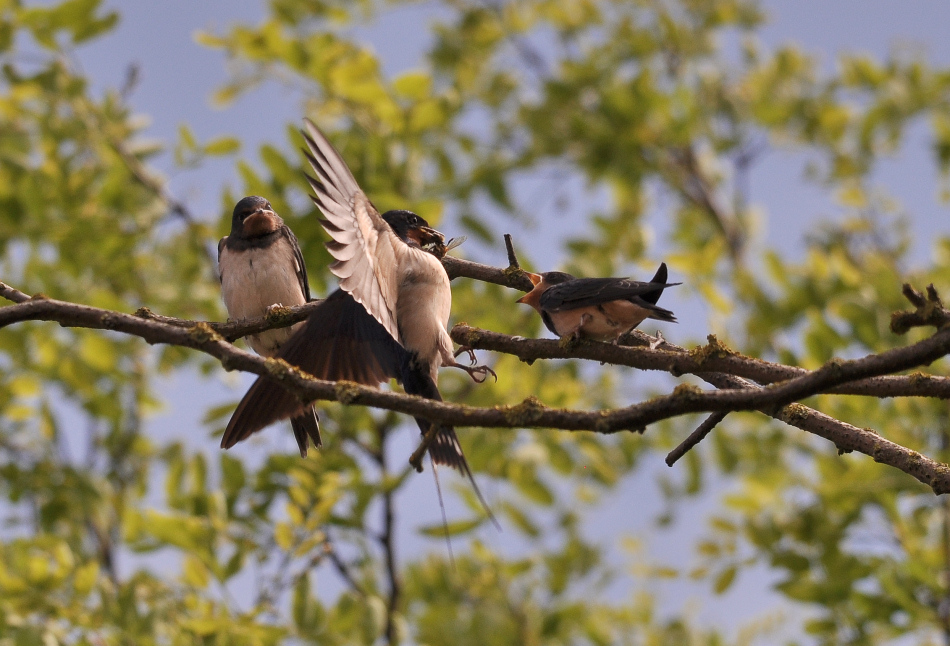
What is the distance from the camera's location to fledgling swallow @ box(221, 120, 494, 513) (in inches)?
115

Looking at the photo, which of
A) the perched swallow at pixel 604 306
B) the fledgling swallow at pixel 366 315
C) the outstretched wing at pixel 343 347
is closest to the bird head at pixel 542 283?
the perched swallow at pixel 604 306

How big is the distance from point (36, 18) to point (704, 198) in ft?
24.9

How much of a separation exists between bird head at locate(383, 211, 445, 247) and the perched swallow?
716 millimetres

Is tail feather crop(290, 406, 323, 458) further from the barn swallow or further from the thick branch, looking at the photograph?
the thick branch

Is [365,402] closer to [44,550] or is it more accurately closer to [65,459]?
[44,550]

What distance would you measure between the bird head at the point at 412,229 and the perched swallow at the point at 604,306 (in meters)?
0.72

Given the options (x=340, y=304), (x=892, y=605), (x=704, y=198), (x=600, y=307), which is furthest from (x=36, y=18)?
(x=704, y=198)

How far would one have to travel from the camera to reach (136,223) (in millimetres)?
6508

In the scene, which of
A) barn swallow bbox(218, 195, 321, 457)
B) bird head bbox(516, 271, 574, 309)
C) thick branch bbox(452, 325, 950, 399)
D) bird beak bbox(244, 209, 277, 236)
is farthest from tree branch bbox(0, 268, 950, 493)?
bird beak bbox(244, 209, 277, 236)

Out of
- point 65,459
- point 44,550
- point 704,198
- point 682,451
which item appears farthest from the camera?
point 704,198

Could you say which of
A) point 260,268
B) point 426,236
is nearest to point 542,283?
point 426,236

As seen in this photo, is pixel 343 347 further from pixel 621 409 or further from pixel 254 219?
pixel 254 219

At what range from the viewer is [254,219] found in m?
5.17

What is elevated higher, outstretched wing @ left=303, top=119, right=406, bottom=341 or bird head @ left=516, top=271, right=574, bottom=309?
bird head @ left=516, top=271, right=574, bottom=309
